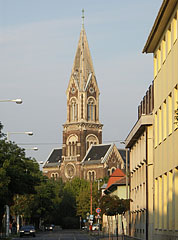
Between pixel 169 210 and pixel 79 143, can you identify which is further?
pixel 79 143

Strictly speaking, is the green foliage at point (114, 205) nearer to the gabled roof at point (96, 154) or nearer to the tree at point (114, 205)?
the tree at point (114, 205)

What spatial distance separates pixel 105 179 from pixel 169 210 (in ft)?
482

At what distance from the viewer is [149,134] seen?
43.5 metres

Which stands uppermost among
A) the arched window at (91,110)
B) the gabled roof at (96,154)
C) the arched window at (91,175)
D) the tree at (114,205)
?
the arched window at (91,110)

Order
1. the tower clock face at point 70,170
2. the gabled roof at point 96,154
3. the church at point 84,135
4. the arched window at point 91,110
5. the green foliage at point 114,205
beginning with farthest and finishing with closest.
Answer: the tower clock face at point 70,170, the arched window at point 91,110, the gabled roof at point 96,154, the church at point 84,135, the green foliage at point 114,205

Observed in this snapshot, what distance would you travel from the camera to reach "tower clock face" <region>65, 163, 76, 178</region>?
193625 mm

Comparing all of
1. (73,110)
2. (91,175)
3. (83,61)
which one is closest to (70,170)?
(91,175)

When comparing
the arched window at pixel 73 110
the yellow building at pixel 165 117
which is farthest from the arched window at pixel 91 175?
the yellow building at pixel 165 117

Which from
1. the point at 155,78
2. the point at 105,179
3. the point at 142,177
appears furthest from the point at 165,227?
the point at 105,179

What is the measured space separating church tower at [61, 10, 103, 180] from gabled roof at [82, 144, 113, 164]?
4.02 feet

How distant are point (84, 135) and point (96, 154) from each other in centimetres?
620

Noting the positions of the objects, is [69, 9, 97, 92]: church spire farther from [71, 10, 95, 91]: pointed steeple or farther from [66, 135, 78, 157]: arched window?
[66, 135, 78, 157]: arched window

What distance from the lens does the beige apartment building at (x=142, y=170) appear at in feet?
141

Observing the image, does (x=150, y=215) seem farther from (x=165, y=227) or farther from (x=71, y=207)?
(x=71, y=207)
